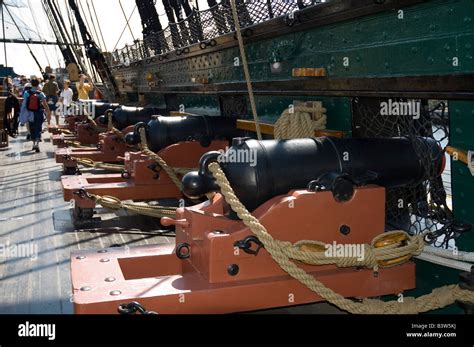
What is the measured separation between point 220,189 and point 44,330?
103 cm

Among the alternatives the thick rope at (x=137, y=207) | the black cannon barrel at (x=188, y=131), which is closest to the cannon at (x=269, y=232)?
the thick rope at (x=137, y=207)

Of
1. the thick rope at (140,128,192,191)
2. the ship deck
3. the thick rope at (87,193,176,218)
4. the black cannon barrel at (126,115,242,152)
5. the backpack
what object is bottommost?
→ the ship deck

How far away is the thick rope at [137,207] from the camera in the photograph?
16.6 feet

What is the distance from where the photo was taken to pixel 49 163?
1005 centimetres

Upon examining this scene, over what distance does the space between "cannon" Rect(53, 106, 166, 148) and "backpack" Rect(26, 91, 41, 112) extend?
80 centimetres

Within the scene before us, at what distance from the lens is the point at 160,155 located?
604cm

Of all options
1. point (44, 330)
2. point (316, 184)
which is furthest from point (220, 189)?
point (44, 330)

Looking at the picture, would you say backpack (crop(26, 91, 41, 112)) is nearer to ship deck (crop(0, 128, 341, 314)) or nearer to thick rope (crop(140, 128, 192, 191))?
ship deck (crop(0, 128, 341, 314))

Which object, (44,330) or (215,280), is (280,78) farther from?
(44,330)

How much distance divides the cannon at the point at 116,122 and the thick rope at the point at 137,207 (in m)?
4.26

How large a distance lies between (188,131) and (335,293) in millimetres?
3850

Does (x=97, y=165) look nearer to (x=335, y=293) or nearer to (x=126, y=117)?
(x=126, y=117)

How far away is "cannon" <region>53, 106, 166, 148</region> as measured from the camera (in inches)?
378

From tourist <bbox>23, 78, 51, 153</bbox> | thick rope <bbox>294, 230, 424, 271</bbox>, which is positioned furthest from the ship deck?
tourist <bbox>23, 78, 51, 153</bbox>
